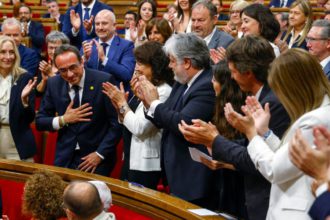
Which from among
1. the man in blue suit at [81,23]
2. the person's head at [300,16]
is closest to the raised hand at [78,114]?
the man in blue suit at [81,23]

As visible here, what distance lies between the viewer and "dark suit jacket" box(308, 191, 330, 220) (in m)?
1.63

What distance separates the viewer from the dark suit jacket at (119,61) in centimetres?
483

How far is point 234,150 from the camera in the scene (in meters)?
2.58

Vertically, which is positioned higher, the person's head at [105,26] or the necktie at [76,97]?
the person's head at [105,26]

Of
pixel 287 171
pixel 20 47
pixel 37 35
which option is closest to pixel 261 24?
pixel 287 171

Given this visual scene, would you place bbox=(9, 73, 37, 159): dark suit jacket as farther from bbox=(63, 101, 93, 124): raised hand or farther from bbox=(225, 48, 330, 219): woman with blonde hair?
bbox=(225, 48, 330, 219): woman with blonde hair

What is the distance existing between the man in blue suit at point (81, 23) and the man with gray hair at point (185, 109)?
2.61 m

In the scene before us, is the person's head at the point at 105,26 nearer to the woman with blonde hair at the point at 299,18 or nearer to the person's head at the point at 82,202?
the woman with blonde hair at the point at 299,18

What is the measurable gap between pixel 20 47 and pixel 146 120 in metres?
2.72

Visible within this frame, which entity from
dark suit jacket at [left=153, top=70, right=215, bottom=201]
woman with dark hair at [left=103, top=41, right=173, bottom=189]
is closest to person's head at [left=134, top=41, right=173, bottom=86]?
woman with dark hair at [left=103, top=41, right=173, bottom=189]

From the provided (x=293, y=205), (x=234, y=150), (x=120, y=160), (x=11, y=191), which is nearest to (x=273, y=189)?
(x=293, y=205)

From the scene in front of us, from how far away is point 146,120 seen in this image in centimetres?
355

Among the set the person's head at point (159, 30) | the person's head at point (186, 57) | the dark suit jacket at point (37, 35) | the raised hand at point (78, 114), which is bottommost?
the dark suit jacket at point (37, 35)

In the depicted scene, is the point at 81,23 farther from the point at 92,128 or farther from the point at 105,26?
the point at 92,128
